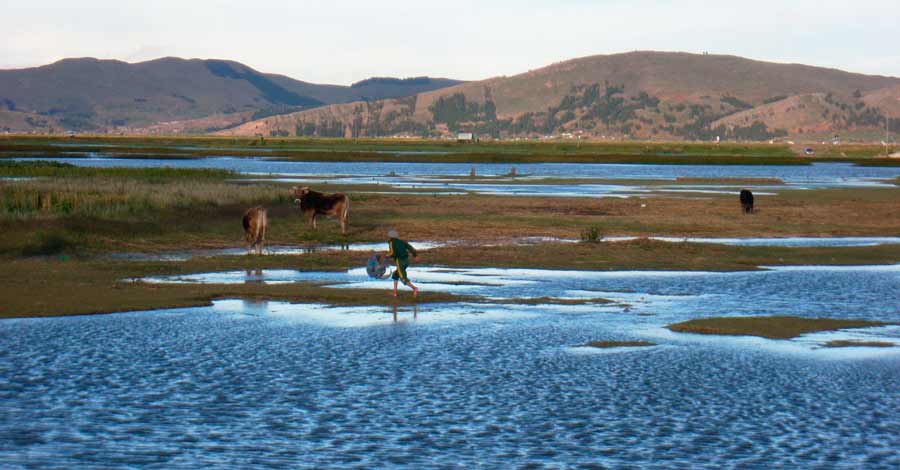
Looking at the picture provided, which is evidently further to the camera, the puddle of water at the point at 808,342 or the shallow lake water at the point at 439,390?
the puddle of water at the point at 808,342

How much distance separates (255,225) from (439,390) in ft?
58.6

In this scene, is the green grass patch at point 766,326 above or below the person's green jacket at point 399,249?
below

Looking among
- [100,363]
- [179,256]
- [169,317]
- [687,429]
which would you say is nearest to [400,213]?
[179,256]

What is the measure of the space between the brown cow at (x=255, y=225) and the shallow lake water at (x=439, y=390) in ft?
29.1

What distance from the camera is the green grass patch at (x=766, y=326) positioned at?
20062mm

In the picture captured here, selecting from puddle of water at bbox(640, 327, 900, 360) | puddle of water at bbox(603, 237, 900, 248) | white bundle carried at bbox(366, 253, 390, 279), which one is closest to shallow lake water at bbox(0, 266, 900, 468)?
puddle of water at bbox(640, 327, 900, 360)

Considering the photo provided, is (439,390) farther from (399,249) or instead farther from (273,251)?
(273,251)

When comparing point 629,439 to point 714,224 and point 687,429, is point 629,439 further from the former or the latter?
point 714,224

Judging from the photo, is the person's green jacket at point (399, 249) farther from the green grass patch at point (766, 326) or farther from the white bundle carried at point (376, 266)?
the green grass patch at point (766, 326)

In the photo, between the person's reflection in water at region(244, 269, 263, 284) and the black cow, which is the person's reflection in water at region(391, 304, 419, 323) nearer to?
the person's reflection in water at region(244, 269, 263, 284)

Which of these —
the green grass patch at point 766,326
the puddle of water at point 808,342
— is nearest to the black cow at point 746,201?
the green grass patch at point 766,326

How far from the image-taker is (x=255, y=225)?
106ft

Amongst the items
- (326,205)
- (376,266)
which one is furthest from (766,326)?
(326,205)

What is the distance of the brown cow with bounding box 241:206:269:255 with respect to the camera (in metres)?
32.0
